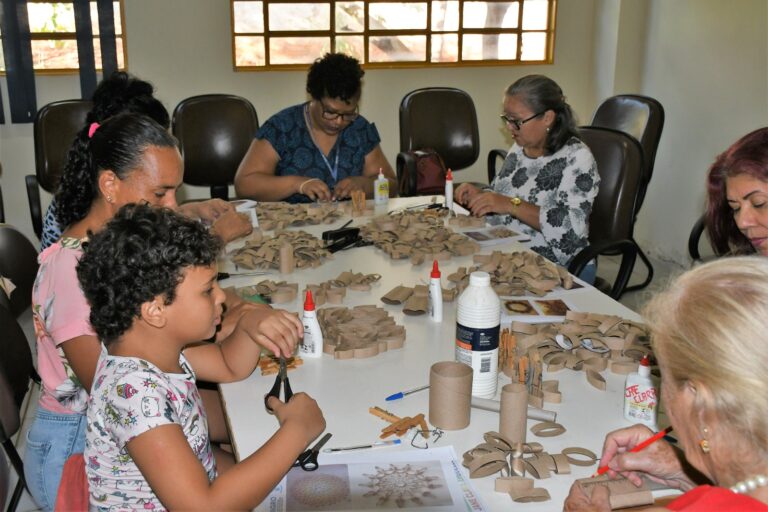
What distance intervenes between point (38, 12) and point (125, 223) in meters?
4.17

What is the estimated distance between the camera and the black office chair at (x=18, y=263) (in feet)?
8.18

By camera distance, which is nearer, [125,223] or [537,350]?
[125,223]

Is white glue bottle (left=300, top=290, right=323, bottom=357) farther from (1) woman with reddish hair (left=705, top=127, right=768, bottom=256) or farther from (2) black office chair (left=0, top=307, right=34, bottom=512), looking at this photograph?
(1) woman with reddish hair (left=705, top=127, right=768, bottom=256)

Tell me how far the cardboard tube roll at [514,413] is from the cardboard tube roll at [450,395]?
9cm

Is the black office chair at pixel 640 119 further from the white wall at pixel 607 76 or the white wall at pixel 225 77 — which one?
the white wall at pixel 225 77

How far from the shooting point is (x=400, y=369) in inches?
78.3

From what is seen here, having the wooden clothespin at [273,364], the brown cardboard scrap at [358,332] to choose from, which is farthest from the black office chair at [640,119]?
the wooden clothespin at [273,364]

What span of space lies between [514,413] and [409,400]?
307 mm

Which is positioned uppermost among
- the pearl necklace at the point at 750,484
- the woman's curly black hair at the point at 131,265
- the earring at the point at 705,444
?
the woman's curly black hair at the point at 131,265

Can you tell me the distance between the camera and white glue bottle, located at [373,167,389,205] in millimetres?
3656

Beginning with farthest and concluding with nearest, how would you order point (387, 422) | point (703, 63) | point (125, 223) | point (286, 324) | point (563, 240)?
point (703, 63) < point (563, 240) < point (286, 324) < point (387, 422) < point (125, 223)

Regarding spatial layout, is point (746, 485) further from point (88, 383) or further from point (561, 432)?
point (88, 383)

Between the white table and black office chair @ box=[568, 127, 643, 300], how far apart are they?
831 mm

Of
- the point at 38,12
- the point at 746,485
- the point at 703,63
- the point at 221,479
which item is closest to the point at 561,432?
the point at 746,485
